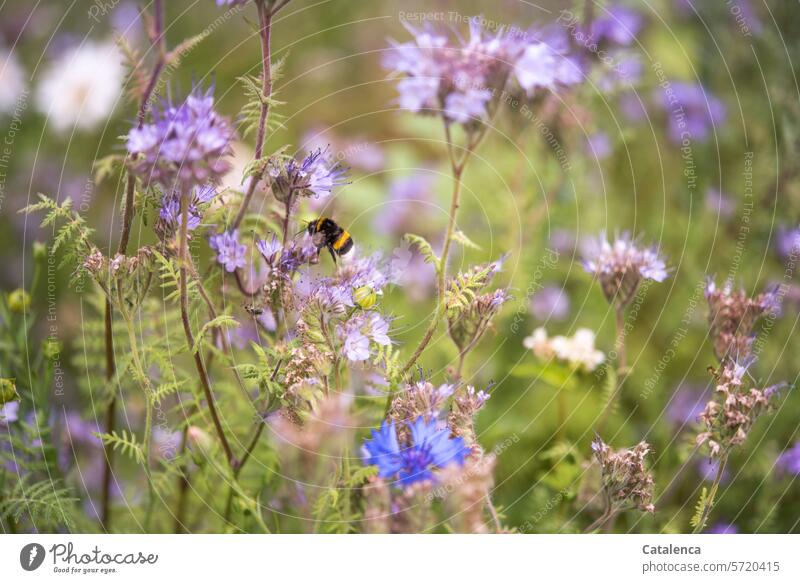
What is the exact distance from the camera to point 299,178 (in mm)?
743

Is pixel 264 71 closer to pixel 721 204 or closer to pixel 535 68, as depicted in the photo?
pixel 535 68

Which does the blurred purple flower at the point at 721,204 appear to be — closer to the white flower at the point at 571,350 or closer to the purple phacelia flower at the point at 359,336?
the white flower at the point at 571,350

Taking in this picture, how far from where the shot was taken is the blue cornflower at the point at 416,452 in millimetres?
749

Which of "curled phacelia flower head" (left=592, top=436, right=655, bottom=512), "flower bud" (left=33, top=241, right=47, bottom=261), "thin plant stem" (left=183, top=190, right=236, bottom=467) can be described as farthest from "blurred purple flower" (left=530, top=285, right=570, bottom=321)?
"flower bud" (left=33, top=241, right=47, bottom=261)

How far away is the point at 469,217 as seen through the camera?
1.46 m

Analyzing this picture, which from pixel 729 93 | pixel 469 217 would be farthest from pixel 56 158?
pixel 729 93

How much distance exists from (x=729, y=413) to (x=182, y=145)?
0.60 m

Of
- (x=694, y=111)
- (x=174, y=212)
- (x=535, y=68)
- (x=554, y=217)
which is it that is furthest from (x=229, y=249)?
(x=694, y=111)

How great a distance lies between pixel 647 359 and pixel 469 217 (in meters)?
0.41

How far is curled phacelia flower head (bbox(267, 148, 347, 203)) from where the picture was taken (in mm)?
739

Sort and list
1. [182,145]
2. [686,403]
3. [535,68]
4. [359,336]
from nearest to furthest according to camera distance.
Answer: [182,145] < [359,336] < [535,68] < [686,403]

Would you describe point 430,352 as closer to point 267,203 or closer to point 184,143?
point 267,203
